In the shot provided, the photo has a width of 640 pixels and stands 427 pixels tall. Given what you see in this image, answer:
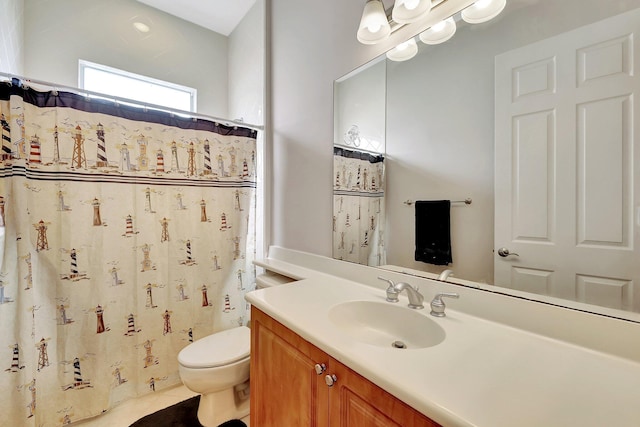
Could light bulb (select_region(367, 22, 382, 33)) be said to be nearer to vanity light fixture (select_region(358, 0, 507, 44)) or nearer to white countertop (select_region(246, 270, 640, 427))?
vanity light fixture (select_region(358, 0, 507, 44))

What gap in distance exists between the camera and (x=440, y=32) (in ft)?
3.35

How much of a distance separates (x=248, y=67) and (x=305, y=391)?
7.79ft

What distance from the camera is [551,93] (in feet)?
2.60

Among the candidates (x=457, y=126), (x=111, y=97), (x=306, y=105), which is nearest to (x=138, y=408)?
(x=111, y=97)

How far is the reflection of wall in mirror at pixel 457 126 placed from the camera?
0.84 meters

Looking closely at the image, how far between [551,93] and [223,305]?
2093 mm

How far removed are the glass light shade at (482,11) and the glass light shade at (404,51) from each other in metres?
0.20

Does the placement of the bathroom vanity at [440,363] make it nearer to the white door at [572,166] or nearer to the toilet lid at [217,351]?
the white door at [572,166]

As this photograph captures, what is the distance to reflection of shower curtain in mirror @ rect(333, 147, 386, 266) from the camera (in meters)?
1.28

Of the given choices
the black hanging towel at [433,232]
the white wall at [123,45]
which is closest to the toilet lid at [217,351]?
the black hanging towel at [433,232]

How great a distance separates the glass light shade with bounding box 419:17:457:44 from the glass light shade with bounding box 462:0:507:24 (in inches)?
2.0

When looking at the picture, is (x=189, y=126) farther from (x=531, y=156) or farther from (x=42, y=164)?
(x=531, y=156)

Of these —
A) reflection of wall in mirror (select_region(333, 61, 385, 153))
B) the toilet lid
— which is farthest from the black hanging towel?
the toilet lid

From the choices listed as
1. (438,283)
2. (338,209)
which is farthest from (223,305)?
(438,283)
